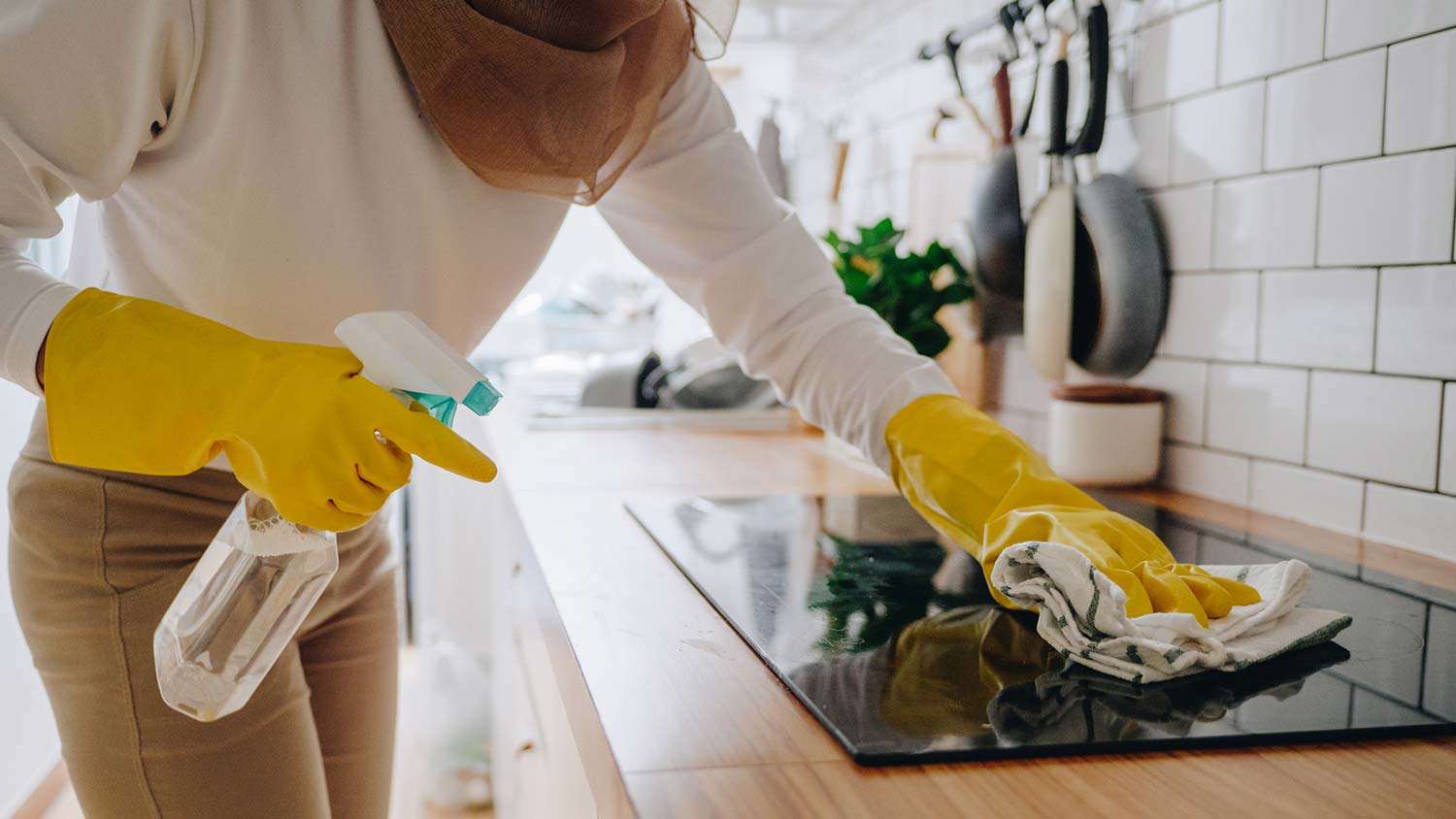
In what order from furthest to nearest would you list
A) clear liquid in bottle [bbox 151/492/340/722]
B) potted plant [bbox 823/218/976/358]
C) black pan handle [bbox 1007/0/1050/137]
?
potted plant [bbox 823/218/976/358], black pan handle [bbox 1007/0/1050/137], clear liquid in bottle [bbox 151/492/340/722]

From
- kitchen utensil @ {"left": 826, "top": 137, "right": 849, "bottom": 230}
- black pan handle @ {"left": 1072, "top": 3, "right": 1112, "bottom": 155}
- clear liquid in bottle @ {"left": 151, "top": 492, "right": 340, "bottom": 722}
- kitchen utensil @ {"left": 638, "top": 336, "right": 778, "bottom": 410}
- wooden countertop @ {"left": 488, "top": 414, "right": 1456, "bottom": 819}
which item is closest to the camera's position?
wooden countertop @ {"left": 488, "top": 414, "right": 1456, "bottom": 819}

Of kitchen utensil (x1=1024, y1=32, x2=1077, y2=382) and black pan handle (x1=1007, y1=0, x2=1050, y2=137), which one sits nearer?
kitchen utensil (x1=1024, y1=32, x2=1077, y2=382)

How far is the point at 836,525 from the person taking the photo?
3.19 feet

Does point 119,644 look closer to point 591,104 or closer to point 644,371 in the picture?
point 591,104

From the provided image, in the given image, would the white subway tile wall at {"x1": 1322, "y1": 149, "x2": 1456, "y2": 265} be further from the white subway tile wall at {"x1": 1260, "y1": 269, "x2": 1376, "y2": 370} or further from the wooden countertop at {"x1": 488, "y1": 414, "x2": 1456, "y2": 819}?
the wooden countertop at {"x1": 488, "y1": 414, "x2": 1456, "y2": 819}

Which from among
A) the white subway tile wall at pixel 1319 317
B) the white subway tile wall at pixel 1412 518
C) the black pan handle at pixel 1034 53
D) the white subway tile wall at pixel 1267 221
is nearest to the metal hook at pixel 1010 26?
the black pan handle at pixel 1034 53

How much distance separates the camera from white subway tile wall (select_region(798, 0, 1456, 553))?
872 mm

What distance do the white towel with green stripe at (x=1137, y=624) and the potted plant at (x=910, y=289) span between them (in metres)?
0.79

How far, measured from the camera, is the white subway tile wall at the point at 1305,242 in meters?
0.87

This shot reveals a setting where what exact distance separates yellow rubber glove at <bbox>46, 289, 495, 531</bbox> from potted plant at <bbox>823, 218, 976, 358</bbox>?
0.91 meters

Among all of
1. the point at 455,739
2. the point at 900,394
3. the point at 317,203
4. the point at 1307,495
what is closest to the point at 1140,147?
the point at 1307,495

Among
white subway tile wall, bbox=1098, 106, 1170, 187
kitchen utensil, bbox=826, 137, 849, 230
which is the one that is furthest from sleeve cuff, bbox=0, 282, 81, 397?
kitchen utensil, bbox=826, 137, 849, 230

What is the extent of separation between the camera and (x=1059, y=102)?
1.24 m

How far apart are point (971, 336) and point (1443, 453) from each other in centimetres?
71
